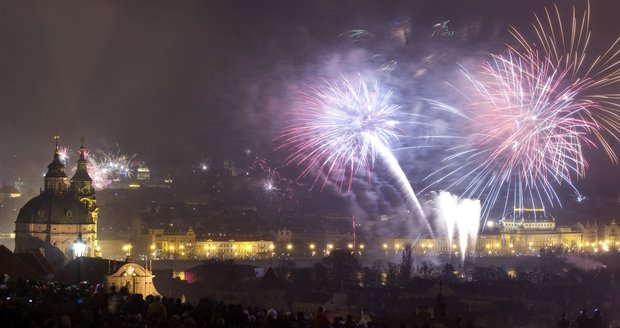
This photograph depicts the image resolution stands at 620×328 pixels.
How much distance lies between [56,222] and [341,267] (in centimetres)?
1968

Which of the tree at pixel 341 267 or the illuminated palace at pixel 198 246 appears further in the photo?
the illuminated palace at pixel 198 246

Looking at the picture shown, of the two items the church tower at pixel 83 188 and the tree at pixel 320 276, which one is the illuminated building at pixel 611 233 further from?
the church tower at pixel 83 188

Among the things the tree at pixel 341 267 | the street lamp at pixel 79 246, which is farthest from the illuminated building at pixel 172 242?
the street lamp at pixel 79 246

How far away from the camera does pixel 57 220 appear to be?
4144cm

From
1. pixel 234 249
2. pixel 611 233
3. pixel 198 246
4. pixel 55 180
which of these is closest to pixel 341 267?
pixel 55 180

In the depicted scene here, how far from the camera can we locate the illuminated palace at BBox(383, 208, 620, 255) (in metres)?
96.1

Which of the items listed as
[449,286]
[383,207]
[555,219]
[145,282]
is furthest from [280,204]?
[145,282]

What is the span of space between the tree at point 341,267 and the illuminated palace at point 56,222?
14132mm

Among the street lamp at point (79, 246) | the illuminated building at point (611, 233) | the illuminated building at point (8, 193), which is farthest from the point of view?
the illuminated building at point (611, 233)

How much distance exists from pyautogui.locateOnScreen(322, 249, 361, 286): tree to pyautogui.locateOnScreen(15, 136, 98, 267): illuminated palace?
46.4ft

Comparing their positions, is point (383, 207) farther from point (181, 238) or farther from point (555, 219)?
point (555, 219)

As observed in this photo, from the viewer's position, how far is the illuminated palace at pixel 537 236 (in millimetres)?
96062

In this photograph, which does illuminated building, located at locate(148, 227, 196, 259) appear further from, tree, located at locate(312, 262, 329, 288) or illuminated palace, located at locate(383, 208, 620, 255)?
illuminated palace, located at locate(383, 208, 620, 255)

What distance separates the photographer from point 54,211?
136 feet
